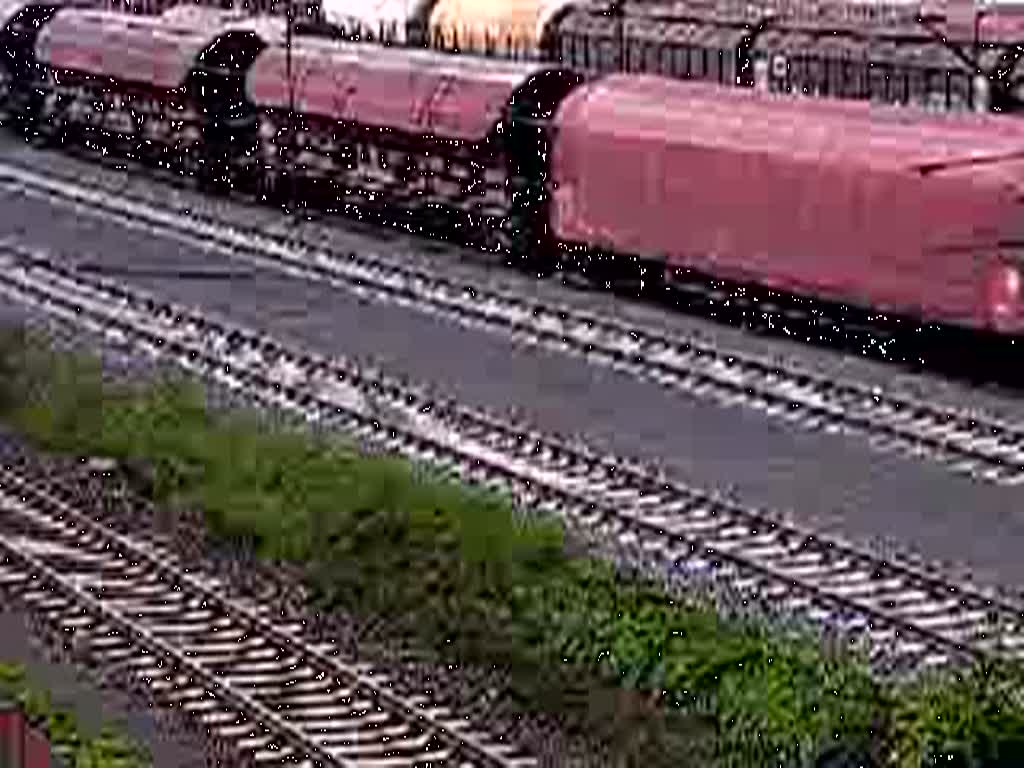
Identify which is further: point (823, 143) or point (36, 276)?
point (36, 276)

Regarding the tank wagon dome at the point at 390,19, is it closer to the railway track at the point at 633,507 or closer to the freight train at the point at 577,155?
the freight train at the point at 577,155

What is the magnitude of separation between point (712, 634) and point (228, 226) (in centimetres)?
2544

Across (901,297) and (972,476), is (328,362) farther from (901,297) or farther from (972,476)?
(972,476)

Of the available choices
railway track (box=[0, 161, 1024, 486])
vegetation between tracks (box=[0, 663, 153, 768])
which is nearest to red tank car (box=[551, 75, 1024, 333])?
railway track (box=[0, 161, 1024, 486])

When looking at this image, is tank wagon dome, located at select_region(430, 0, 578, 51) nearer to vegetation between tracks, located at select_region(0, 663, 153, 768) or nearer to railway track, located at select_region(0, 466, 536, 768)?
railway track, located at select_region(0, 466, 536, 768)

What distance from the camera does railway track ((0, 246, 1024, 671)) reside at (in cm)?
1891

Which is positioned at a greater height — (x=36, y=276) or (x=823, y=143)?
(x=823, y=143)

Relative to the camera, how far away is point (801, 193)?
30.4 metres

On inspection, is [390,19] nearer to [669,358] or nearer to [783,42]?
[783,42]

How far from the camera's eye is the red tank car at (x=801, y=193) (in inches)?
1093

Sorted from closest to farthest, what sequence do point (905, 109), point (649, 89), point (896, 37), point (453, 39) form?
1. point (905, 109)
2. point (649, 89)
3. point (896, 37)
4. point (453, 39)

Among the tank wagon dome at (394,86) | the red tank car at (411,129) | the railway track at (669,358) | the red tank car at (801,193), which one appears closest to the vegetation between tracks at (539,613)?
the railway track at (669,358)

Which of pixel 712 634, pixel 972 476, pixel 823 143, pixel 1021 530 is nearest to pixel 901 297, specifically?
pixel 823 143

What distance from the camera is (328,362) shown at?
97.0ft
